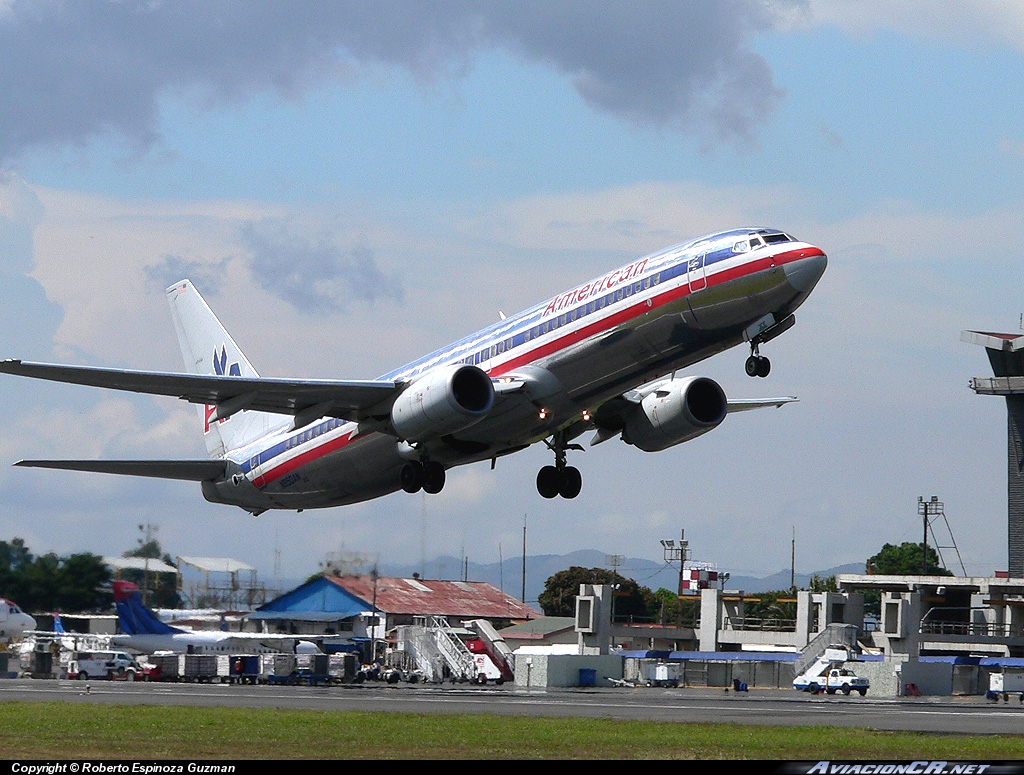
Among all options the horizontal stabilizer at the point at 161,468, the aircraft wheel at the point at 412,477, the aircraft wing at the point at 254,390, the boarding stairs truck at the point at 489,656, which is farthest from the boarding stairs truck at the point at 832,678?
the aircraft wing at the point at 254,390

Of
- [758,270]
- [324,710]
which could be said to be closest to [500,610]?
[324,710]

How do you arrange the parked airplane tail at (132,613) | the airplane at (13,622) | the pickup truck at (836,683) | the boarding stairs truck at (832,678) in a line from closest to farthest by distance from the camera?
the pickup truck at (836,683)
the boarding stairs truck at (832,678)
the airplane at (13,622)
the parked airplane tail at (132,613)

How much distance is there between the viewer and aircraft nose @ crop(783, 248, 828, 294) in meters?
35.3

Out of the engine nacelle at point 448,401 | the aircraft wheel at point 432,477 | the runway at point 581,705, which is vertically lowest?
the runway at point 581,705

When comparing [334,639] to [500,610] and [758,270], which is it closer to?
[500,610]

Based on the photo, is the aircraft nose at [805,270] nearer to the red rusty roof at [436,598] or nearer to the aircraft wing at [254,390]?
the aircraft wing at [254,390]

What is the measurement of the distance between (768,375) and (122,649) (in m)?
59.1

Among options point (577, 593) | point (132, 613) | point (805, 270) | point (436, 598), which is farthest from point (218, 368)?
point (577, 593)

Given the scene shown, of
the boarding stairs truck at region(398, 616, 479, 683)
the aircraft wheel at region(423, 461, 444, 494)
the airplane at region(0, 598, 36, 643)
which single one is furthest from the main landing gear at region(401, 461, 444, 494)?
the airplane at region(0, 598, 36, 643)

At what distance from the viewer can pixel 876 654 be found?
306ft

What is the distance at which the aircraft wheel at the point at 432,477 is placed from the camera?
41875 millimetres

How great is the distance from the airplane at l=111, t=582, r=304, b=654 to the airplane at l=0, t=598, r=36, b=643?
477 centimetres

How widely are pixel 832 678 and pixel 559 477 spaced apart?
1320 inches
